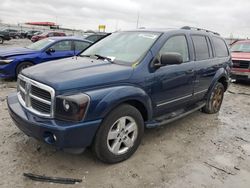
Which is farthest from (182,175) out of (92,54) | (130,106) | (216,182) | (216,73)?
(216,73)

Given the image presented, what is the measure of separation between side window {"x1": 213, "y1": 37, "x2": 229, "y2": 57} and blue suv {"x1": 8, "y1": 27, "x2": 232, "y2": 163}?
2.35ft

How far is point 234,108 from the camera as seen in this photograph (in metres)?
6.21

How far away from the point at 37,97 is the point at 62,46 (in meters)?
5.75

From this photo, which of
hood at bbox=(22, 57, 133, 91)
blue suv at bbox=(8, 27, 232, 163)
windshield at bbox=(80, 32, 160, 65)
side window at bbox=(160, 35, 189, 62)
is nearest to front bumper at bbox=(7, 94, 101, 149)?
blue suv at bbox=(8, 27, 232, 163)

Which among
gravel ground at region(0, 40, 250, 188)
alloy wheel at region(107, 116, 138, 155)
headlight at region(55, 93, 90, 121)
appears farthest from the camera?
alloy wheel at region(107, 116, 138, 155)

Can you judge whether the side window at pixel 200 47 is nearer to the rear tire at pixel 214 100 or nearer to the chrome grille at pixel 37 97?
the rear tire at pixel 214 100

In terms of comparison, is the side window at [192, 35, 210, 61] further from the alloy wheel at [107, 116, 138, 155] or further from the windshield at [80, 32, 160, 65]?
the alloy wheel at [107, 116, 138, 155]

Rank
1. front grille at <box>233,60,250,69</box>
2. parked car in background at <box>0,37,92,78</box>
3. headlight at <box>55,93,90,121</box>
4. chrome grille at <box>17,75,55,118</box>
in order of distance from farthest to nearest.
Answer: front grille at <box>233,60,250,69</box> < parked car in background at <box>0,37,92,78</box> < chrome grille at <box>17,75,55,118</box> < headlight at <box>55,93,90,121</box>

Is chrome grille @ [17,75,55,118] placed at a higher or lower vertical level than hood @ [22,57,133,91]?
lower

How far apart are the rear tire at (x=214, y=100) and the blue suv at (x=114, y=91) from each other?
0.73 metres

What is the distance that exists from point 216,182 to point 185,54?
2195mm

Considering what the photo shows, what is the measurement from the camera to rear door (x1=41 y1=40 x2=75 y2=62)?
772cm

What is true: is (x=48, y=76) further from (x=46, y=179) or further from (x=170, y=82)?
(x=170, y=82)

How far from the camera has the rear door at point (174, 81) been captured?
354 centimetres
